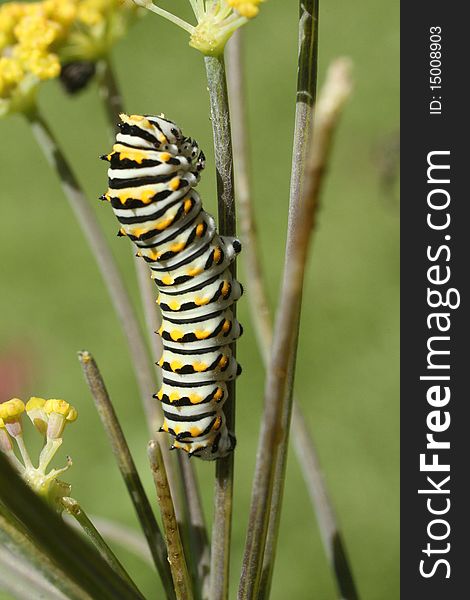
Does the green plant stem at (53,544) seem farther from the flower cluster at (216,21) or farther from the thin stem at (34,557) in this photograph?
the flower cluster at (216,21)

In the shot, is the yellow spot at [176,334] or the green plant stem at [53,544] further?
the yellow spot at [176,334]

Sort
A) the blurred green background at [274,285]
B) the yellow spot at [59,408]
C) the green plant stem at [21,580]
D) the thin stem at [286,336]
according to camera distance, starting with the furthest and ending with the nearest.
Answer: the blurred green background at [274,285]
the yellow spot at [59,408]
the green plant stem at [21,580]
the thin stem at [286,336]

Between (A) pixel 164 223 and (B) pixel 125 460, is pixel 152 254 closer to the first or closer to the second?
(A) pixel 164 223

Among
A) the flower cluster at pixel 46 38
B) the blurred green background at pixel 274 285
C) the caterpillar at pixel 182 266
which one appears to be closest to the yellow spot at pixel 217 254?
the caterpillar at pixel 182 266

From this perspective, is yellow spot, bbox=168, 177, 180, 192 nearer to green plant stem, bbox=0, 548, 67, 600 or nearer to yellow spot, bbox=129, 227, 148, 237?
yellow spot, bbox=129, 227, 148, 237

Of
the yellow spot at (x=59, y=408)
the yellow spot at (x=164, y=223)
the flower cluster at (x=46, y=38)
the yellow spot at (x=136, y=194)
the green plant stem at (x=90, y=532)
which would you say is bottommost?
the green plant stem at (x=90, y=532)

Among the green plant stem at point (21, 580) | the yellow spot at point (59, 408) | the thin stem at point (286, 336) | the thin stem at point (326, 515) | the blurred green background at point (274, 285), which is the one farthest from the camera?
the blurred green background at point (274, 285)
